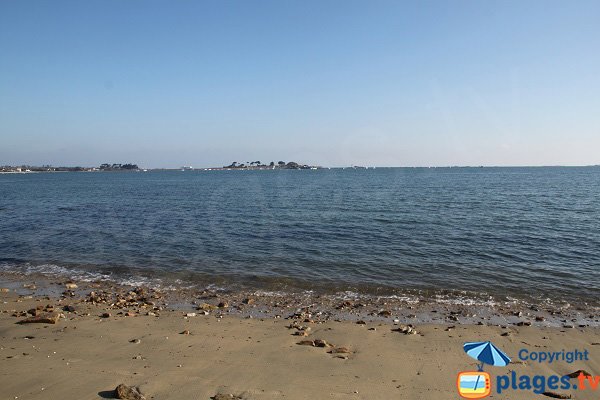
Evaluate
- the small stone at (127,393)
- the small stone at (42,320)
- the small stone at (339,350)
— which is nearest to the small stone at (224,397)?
the small stone at (127,393)

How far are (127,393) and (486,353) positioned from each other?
8.55 m

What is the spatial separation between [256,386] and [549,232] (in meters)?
29.0

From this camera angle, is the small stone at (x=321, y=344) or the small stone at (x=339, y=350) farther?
the small stone at (x=321, y=344)

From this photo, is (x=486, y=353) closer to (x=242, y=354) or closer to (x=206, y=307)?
(x=242, y=354)

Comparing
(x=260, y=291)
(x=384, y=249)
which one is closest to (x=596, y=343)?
(x=260, y=291)

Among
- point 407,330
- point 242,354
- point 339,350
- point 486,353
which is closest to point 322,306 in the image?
point 407,330

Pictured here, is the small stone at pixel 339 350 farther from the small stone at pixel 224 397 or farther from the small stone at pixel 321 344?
the small stone at pixel 224 397

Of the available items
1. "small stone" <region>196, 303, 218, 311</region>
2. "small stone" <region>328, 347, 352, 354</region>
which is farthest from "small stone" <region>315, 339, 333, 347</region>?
"small stone" <region>196, 303, 218, 311</region>

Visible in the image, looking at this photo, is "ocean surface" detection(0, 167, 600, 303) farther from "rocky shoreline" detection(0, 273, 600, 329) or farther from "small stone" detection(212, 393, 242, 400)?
"small stone" detection(212, 393, 242, 400)

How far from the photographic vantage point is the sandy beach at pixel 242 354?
7.96 metres

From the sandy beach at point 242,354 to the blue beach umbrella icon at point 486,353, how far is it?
18 cm

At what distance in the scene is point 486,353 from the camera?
9.98 meters

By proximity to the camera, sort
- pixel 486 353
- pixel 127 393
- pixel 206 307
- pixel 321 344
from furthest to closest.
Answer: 1. pixel 206 307
2. pixel 321 344
3. pixel 486 353
4. pixel 127 393

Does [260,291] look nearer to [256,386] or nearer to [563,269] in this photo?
[256,386]
